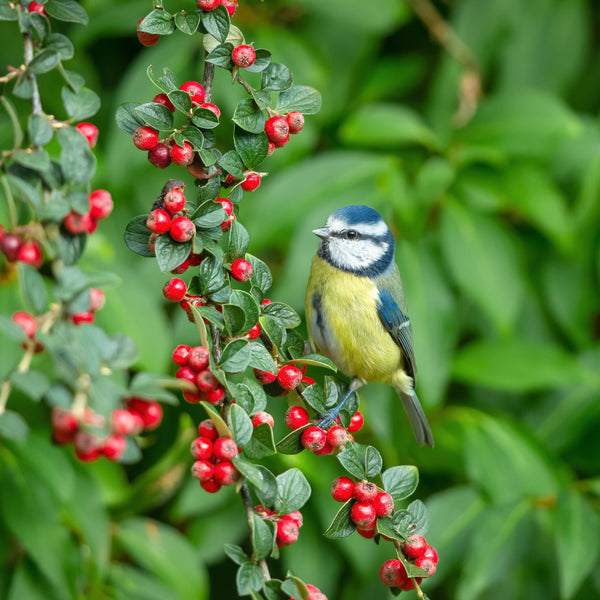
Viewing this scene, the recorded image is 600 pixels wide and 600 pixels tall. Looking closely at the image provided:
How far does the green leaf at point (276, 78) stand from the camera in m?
0.93

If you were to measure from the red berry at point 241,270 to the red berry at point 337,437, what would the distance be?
0.79 ft

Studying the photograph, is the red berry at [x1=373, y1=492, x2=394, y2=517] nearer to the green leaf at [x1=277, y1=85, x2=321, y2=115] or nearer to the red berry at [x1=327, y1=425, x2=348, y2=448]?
the red berry at [x1=327, y1=425, x2=348, y2=448]

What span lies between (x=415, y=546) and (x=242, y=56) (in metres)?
0.63

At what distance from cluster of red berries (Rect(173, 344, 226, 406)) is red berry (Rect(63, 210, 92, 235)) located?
191 mm

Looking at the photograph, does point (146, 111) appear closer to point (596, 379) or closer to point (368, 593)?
point (368, 593)

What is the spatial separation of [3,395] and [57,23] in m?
1.97

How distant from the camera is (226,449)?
2.70ft

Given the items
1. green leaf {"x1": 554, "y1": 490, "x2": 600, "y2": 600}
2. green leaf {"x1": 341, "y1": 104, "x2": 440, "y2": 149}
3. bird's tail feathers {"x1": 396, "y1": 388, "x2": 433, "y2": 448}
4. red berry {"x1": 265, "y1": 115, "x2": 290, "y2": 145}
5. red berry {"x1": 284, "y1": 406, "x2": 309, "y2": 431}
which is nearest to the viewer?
red berry {"x1": 265, "y1": 115, "x2": 290, "y2": 145}

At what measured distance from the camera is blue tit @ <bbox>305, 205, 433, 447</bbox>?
1669 millimetres

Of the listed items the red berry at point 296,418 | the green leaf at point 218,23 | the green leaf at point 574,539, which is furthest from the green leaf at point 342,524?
the green leaf at point 574,539

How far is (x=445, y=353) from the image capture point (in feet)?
6.89

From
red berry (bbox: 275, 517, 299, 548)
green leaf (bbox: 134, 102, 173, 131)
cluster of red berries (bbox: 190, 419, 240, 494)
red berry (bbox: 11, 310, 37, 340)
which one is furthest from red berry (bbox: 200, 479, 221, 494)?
green leaf (bbox: 134, 102, 173, 131)

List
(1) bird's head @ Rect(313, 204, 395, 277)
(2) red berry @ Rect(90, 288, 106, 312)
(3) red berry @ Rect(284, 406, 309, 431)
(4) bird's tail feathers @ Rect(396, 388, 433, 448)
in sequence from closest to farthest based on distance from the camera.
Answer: (2) red berry @ Rect(90, 288, 106, 312)
(3) red berry @ Rect(284, 406, 309, 431)
(1) bird's head @ Rect(313, 204, 395, 277)
(4) bird's tail feathers @ Rect(396, 388, 433, 448)

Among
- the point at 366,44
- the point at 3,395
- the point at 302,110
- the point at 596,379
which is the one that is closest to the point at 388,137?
the point at 366,44
